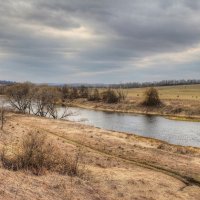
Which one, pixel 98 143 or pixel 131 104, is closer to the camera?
pixel 98 143

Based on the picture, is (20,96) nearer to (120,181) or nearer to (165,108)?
(165,108)

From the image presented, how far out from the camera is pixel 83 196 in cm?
1091

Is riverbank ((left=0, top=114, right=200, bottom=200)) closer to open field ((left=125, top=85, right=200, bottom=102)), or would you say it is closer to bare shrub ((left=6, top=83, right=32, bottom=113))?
bare shrub ((left=6, top=83, right=32, bottom=113))

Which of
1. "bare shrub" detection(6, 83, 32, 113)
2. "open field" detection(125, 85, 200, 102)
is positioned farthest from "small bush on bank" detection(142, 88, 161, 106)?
"bare shrub" detection(6, 83, 32, 113)

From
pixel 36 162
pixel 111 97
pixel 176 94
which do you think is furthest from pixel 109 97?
pixel 36 162

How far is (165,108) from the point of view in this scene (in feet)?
265

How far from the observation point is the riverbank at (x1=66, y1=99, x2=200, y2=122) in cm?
7088

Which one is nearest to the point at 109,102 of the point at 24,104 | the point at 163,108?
the point at 163,108

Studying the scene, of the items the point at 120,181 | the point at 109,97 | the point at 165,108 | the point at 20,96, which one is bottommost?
the point at 165,108

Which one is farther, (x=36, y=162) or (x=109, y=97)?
(x=109, y=97)

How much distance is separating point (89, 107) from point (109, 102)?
6597mm

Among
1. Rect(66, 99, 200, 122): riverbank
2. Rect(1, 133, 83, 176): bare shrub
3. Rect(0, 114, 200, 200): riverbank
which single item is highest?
Rect(1, 133, 83, 176): bare shrub

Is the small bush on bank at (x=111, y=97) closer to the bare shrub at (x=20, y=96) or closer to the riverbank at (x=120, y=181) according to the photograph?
the bare shrub at (x=20, y=96)

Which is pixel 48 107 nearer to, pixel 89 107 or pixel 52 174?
pixel 89 107
